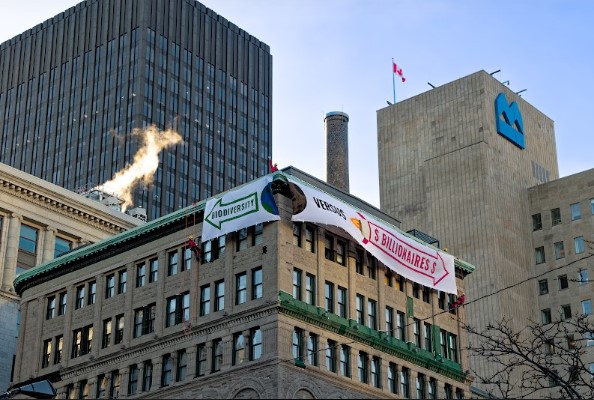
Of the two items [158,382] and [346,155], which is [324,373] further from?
[346,155]

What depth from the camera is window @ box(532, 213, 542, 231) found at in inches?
4737

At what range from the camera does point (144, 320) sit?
7394cm

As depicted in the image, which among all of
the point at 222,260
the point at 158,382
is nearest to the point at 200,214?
the point at 222,260

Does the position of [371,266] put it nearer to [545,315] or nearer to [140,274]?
[140,274]

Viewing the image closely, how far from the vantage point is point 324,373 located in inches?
2665

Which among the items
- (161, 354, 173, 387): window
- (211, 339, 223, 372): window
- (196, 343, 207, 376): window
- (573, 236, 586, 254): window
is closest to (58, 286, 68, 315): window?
(161, 354, 173, 387): window

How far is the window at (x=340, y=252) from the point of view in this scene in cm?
7256

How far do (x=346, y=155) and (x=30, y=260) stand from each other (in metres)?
30.5

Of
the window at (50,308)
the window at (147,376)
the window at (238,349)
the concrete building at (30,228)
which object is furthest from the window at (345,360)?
the concrete building at (30,228)

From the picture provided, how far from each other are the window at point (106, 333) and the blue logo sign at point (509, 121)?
188 feet

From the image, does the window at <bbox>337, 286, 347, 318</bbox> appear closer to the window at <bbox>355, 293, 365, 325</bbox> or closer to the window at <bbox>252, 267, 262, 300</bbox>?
the window at <bbox>355, 293, 365, 325</bbox>

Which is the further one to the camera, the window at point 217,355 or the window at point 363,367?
the window at point 363,367

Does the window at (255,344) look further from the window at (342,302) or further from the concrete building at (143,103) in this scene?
the concrete building at (143,103)

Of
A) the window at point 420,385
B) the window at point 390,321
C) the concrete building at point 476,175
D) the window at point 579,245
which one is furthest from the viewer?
the window at point 579,245
